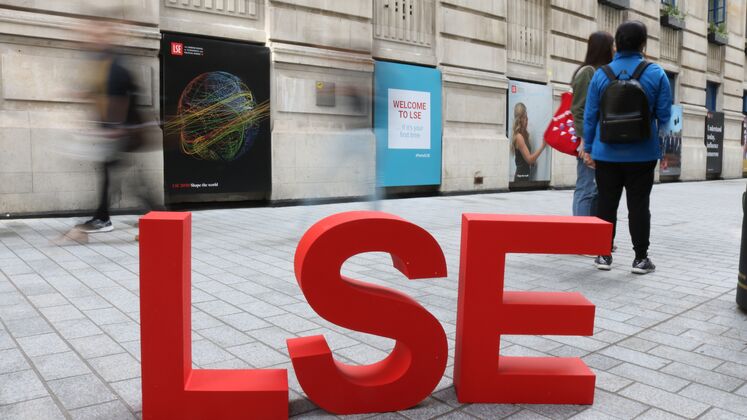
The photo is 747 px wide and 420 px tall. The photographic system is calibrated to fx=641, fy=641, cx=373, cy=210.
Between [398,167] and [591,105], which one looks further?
[398,167]

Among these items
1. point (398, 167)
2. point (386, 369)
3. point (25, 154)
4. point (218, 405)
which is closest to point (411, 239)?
point (386, 369)

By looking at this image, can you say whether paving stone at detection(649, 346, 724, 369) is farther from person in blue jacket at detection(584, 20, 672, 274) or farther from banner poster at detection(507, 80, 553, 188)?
banner poster at detection(507, 80, 553, 188)

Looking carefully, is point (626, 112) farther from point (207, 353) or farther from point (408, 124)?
point (408, 124)

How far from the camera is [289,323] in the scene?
139 inches

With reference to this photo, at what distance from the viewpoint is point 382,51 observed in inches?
436

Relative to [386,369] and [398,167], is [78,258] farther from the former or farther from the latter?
[398,167]

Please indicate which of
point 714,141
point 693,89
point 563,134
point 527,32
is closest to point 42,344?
point 563,134

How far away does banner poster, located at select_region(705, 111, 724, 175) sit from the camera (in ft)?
69.3

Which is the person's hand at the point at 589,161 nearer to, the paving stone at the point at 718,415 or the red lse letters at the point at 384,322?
the red lse letters at the point at 384,322

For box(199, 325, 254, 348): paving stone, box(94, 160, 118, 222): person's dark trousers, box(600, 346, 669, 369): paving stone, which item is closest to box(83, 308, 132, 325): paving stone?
box(199, 325, 254, 348): paving stone

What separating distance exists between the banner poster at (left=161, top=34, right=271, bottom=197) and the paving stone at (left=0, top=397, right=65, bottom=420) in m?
6.51

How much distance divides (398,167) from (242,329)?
26.8 ft

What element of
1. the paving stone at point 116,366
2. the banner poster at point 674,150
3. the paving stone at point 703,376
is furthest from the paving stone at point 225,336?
the banner poster at point 674,150

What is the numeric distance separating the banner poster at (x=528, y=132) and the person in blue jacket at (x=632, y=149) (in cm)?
875
